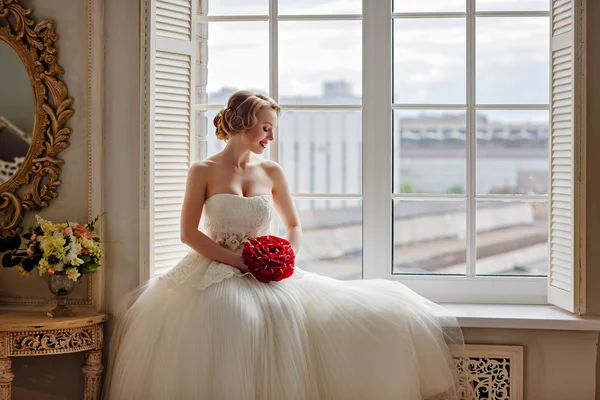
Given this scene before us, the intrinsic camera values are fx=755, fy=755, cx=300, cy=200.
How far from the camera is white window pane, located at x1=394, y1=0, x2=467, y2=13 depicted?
3.85 metres

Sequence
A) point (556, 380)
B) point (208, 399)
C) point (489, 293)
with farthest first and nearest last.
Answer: point (489, 293), point (556, 380), point (208, 399)

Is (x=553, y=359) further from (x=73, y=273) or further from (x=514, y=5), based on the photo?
(x=73, y=273)

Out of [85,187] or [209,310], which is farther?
[85,187]

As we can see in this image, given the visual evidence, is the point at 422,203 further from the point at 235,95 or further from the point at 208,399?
the point at 208,399

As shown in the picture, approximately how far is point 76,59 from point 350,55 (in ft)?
4.49

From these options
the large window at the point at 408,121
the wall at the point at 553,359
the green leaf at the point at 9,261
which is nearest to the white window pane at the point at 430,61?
the large window at the point at 408,121

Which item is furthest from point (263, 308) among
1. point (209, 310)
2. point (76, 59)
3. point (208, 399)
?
point (76, 59)

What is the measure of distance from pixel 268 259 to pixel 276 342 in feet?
1.23

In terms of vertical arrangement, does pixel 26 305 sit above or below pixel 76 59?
below

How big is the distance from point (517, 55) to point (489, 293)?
122 centimetres

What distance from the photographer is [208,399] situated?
297 centimetres

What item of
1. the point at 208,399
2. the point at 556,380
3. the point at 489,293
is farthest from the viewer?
the point at 489,293

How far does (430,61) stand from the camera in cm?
388

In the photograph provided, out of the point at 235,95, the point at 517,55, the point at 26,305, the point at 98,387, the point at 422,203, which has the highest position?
the point at 517,55
